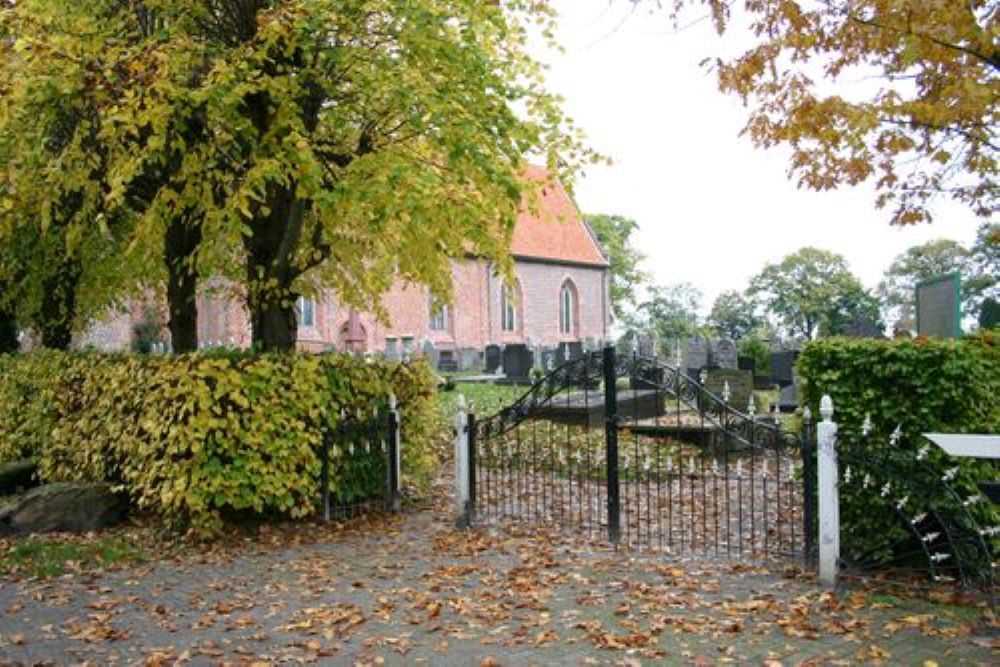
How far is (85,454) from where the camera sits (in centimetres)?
1062

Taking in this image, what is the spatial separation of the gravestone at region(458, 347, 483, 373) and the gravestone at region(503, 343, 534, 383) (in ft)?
25.3

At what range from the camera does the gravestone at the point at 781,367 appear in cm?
2316

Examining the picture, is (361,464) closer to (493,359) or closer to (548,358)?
(493,359)

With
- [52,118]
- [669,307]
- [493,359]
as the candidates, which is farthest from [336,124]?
[669,307]

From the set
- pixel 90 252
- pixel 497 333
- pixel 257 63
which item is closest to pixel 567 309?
pixel 497 333

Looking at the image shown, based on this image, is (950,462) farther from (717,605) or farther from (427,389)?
(427,389)

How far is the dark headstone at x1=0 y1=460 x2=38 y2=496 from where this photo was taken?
485 inches

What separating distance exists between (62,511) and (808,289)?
62180 mm

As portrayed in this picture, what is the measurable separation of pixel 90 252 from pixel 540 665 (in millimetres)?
11234

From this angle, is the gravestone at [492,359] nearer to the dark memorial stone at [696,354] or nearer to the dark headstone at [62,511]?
the dark memorial stone at [696,354]

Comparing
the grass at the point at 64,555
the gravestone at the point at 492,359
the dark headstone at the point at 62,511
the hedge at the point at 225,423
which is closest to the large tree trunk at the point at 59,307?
the hedge at the point at 225,423

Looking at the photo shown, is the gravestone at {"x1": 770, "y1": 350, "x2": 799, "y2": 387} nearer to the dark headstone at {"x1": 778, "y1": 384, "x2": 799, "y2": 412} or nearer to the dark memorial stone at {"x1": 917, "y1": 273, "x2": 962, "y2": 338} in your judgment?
the dark headstone at {"x1": 778, "y1": 384, "x2": 799, "y2": 412}

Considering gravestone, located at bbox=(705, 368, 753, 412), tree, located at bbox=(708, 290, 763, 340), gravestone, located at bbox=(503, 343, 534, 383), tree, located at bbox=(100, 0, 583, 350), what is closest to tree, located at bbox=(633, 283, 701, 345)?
tree, located at bbox=(708, 290, 763, 340)

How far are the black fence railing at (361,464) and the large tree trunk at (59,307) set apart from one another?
22.8 ft
